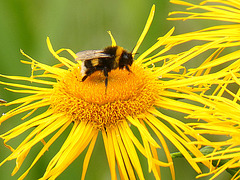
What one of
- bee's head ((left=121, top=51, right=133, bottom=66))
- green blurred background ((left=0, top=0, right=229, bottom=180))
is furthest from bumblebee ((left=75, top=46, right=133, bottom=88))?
green blurred background ((left=0, top=0, right=229, bottom=180))

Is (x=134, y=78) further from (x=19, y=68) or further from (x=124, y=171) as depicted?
(x=19, y=68)

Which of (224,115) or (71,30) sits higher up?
(71,30)

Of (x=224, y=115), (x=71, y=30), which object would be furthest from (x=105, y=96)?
(x=71, y=30)

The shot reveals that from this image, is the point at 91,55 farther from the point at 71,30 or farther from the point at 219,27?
the point at 71,30

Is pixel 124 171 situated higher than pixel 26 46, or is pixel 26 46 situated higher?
pixel 26 46

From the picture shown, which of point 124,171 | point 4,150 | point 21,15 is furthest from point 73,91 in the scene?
point 21,15

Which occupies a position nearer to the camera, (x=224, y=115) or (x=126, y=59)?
(x=224, y=115)
